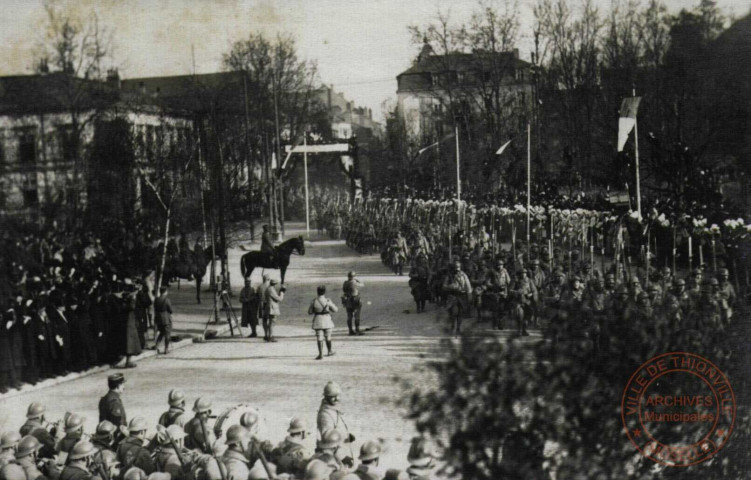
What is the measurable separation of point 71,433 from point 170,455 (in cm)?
136

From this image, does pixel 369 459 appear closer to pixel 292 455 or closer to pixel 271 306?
pixel 292 455

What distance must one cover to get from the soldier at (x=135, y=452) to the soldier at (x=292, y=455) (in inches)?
43.2

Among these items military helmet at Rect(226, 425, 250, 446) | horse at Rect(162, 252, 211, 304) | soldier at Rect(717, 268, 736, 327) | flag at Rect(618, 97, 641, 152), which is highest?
flag at Rect(618, 97, 641, 152)

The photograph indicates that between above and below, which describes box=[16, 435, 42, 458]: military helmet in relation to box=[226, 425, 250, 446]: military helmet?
below

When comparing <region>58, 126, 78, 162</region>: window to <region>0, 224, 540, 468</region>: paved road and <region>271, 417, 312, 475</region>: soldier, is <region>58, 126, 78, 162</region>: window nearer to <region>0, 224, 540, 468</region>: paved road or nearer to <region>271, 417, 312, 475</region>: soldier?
<region>0, 224, 540, 468</region>: paved road

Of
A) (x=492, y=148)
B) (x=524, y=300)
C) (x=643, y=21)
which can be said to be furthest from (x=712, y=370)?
(x=492, y=148)

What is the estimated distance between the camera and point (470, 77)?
106 ft

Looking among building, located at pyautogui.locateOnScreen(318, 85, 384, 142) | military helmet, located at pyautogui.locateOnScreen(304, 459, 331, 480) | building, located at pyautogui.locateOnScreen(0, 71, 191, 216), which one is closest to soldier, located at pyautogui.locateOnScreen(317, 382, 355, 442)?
military helmet, located at pyautogui.locateOnScreen(304, 459, 331, 480)

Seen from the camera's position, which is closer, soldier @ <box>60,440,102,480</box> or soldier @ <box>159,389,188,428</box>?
soldier @ <box>60,440,102,480</box>

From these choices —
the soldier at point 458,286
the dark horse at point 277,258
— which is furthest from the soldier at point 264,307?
the soldier at point 458,286

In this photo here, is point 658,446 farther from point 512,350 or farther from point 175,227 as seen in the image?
point 175,227

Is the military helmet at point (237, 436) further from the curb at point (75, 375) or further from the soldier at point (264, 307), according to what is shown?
the soldier at point (264, 307)

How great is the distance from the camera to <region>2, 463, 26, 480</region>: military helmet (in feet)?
19.6

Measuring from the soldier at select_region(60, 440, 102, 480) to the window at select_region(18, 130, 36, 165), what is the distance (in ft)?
18.8
